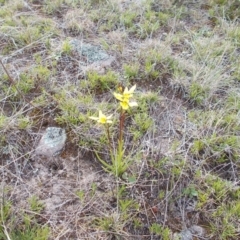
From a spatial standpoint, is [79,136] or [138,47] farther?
[138,47]

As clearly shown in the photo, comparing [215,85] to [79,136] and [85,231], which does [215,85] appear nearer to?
[79,136]

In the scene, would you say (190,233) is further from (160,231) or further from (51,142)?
(51,142)

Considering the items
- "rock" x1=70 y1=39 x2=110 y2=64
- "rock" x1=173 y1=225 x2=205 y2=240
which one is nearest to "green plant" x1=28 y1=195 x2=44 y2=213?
"rock" x1=173 y1=225 x2=205 y2=240

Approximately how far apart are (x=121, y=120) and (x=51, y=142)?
576mm

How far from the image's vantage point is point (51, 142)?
5.86 feet

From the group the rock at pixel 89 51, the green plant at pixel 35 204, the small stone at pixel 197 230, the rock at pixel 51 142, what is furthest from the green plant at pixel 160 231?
the rock at pixel 89 51

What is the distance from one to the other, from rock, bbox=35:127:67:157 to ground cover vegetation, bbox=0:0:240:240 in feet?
0.11

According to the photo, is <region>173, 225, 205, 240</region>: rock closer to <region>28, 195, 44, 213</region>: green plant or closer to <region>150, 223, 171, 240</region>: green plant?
<region>150, 223, 171, 240</region>: green plant

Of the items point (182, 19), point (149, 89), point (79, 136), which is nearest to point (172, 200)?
point (79, 136)

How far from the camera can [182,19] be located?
9.19ft

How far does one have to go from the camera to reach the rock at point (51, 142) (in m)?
1.75

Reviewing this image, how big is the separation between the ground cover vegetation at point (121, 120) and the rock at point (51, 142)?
3cm

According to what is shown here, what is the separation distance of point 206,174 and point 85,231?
0.70 metres

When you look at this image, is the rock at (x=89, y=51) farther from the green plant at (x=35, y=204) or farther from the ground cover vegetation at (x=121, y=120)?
the green plant at (x=35, y=204)
